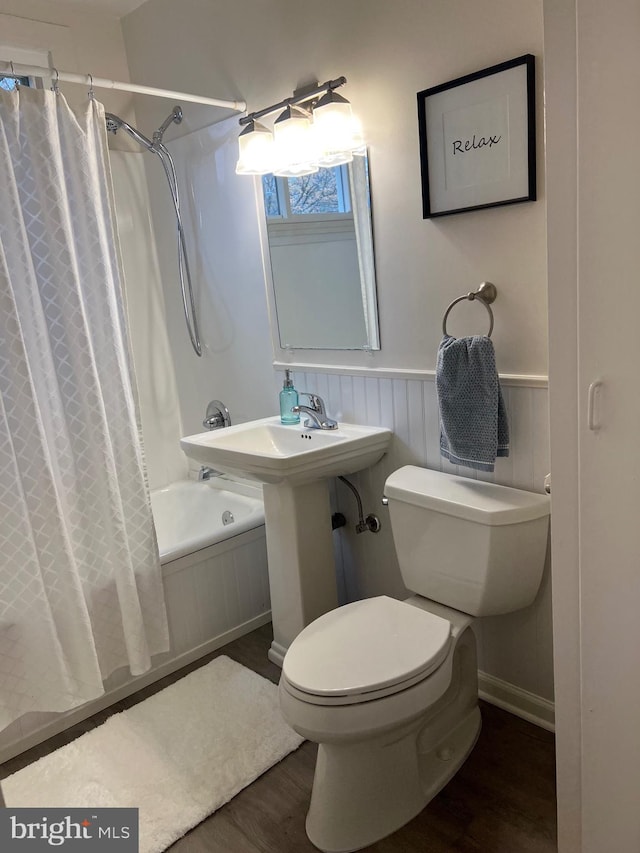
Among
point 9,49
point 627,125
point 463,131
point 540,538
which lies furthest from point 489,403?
point 9,49

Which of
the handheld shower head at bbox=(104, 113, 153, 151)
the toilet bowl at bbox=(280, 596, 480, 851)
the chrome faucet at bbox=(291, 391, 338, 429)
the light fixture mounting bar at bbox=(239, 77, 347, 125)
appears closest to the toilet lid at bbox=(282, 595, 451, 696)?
the toilet bowl at bbox=(280, 596, 480, 851)

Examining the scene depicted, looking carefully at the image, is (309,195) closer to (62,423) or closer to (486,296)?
(486,296)

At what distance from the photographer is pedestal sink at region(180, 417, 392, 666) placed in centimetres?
204

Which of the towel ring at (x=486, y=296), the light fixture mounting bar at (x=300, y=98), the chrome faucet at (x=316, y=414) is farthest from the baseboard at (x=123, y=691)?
the light fixture mounting bar at (x=300, y=98)

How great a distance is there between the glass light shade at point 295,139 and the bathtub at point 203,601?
1.31 meters

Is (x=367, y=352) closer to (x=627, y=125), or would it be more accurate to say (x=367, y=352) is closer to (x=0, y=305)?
(x=0, y=305)

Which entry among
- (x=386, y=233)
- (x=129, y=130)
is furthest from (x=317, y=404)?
(x=129, y=130)

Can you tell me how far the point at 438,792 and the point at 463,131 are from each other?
5.78 feet

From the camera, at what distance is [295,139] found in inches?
81.4

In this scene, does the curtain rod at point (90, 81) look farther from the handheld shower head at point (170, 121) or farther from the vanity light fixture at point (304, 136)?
the handheld shower head at point (170, 121)

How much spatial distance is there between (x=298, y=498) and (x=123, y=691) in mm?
906

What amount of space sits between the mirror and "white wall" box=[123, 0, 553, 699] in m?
0.05

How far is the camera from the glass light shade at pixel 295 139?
206cm

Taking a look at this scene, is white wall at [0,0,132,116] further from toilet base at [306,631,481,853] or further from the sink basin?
toilet base at [306,631,481,853]
